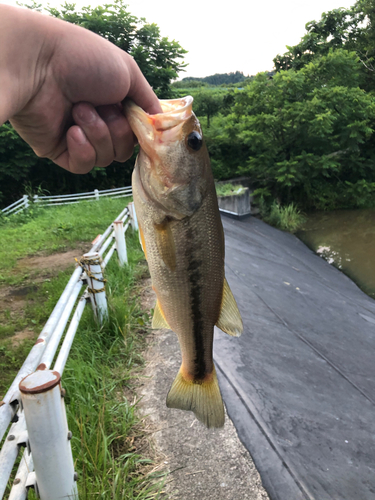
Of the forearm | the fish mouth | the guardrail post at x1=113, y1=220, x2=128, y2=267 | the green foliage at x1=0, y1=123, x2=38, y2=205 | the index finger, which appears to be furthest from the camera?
the green foliage at x1=0, y1=123, x2=38, y2=205

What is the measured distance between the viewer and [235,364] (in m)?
3.42

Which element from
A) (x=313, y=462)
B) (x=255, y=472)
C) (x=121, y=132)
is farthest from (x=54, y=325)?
(x=313, y=462)

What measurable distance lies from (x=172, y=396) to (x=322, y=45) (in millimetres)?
23343

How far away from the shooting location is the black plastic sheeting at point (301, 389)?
8.05 ft

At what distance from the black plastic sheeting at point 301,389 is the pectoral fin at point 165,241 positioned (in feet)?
6.09

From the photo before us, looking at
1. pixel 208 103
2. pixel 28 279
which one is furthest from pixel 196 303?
pixel 208 103

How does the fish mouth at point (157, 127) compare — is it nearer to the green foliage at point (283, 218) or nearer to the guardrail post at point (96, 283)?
the guardrail post at point (96, 283)

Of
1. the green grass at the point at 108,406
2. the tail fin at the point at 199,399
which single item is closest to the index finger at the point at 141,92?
the tail fin at the point at 199,399

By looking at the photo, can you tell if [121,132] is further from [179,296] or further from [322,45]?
[322,45]

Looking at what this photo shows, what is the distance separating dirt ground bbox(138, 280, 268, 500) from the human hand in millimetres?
2131

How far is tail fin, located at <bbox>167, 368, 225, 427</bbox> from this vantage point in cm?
159

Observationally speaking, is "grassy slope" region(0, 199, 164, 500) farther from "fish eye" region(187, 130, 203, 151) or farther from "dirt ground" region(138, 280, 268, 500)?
"fish eye" region(187, 130, 203, 151)

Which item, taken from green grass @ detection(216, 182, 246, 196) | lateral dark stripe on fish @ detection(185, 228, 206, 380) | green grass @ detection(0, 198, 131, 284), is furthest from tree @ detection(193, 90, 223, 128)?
lateral dark stripe on fish @ detection(185, 228, 206, 380)

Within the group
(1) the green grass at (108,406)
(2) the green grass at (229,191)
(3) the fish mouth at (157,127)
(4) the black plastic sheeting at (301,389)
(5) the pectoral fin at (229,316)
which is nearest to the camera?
(3) the fish mouth at (157,127)
